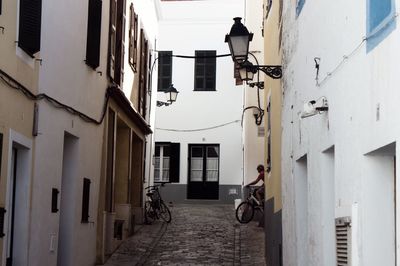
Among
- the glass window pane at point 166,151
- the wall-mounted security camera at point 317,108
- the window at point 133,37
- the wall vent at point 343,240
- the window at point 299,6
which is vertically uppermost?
the window at point 133,37

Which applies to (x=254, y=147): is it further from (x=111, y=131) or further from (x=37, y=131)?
(x=37, y=131)

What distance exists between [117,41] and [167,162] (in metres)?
14.8

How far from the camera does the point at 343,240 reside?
6801 millimetres

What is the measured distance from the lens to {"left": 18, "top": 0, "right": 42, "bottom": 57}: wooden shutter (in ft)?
31.2

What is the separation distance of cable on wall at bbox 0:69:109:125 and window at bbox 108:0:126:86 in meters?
0.94

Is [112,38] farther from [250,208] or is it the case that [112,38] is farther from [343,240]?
[343,240]

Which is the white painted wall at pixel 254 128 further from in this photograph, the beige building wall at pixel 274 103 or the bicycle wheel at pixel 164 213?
the beige building wall at pixel 274 103

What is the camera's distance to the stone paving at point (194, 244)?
1552cm

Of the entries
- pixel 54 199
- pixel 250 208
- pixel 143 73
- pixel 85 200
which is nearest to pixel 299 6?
pixel 54 199

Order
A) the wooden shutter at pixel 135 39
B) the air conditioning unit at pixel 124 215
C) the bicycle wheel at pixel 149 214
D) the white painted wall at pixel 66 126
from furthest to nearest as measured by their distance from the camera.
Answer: the bicycle wheel at pixel 149 214, the wooden shutter at pixel 135 39, the air conditioning unit at pixel 124 215, the white painted wall at pixel 66 126

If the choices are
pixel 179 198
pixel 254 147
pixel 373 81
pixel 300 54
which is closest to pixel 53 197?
pixel 300 54

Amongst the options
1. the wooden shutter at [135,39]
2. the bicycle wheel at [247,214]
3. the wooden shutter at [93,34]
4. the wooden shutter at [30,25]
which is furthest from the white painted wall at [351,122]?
the bicycle wheel at [247,214]

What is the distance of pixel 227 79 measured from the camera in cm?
3034

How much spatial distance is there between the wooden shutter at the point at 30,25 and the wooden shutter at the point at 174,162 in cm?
2030
